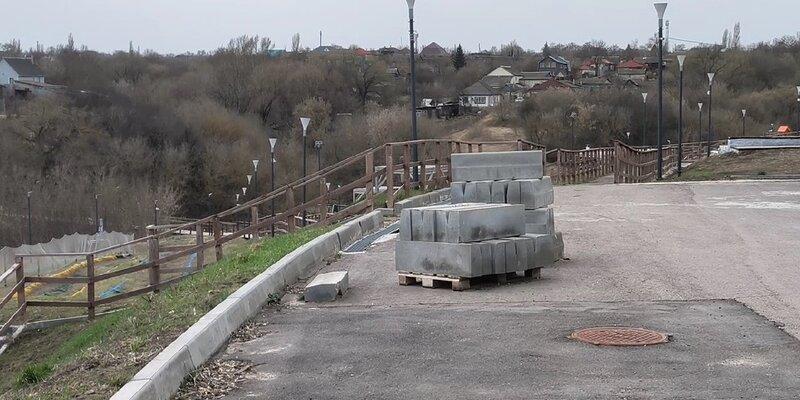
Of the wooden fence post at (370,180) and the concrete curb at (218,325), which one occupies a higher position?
the wooden fence post at (370,180)

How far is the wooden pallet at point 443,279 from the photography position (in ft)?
35.6

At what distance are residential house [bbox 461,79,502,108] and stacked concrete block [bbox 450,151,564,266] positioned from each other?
130 meters

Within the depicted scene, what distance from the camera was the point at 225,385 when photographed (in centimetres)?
721

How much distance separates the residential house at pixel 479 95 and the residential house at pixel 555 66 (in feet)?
99.2

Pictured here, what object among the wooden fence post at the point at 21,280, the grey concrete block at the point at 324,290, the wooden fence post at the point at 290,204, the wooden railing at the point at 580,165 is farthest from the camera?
the wooden railing at the point at 580,165

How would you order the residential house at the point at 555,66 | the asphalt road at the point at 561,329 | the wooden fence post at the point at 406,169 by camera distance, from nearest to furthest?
the asphalt road at the point at 561,329
the wooden fence post at the point at 406,169
the residential house at the point at 555,66

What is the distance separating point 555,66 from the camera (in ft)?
614

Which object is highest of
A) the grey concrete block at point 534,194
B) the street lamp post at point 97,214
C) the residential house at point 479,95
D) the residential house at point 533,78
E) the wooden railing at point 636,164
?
the residential house at point 533,78

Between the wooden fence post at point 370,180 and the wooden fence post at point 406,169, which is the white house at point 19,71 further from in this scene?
the wooden fence post at point 370,180

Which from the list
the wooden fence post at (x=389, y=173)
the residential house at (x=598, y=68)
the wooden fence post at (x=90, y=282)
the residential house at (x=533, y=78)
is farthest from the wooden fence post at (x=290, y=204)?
the residential house at (x=598, y=68)

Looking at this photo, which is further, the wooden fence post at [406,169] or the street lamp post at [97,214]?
the street lamp post at [97,214]

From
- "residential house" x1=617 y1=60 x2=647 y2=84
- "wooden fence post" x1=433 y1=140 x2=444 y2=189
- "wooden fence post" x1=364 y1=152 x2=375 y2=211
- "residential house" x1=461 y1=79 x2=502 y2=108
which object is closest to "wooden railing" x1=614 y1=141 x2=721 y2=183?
"wooden fence post" x1=433 y1=140 x2=444 y2=189

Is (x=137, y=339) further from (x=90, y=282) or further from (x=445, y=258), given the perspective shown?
(x=90, y=282)

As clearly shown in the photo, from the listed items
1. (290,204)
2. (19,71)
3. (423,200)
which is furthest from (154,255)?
(19,71)
